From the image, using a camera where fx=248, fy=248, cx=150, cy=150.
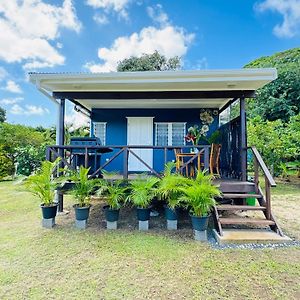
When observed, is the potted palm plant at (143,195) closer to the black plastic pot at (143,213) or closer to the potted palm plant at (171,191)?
the black plastic pot at (143,213)

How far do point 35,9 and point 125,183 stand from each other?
29.1 feet

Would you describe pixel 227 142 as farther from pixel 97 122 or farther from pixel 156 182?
pixel 97 122

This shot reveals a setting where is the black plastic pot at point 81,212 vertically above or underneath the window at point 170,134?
underneath

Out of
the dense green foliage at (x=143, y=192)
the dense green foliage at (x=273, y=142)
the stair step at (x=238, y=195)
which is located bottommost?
the stair step at (x=238, y=195)

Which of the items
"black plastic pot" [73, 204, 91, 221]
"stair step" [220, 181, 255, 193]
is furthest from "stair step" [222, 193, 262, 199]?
"black plastic pot" [73, 204, 91, 221]

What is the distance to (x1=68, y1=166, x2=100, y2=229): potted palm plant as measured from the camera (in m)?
4.67

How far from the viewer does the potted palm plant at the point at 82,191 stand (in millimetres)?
4668

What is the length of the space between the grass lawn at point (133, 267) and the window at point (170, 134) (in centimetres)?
466

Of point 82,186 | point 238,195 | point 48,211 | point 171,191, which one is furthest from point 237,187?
point 48,211

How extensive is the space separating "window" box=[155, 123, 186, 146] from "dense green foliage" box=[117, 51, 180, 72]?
36.5 feet

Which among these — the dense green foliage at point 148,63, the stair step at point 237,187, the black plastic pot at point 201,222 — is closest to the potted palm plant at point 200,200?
the black plastic pot at point 201,222

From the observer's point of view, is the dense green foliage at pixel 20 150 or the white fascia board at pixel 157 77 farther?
the dense green foliage at pixel 20 150

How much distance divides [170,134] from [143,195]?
4.73 m

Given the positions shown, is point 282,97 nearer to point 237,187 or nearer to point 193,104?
point 193,104
